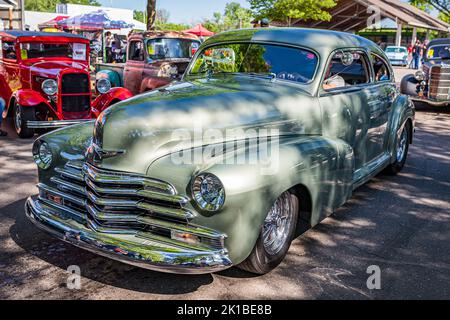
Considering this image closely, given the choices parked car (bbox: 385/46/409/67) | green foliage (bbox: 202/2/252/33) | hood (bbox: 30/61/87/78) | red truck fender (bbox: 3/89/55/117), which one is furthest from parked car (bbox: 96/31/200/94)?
green foliage (bbox: 202/2/252/33)

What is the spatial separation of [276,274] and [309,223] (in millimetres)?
488

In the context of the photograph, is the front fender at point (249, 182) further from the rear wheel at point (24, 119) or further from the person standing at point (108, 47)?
the person standing at point (108, 47)

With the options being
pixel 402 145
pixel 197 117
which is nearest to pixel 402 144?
pixel 402 145

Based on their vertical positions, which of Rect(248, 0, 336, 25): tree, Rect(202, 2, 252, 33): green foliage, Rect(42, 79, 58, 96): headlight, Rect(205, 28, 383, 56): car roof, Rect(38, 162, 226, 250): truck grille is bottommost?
Rect(38, 162, 226, 250): truck grille

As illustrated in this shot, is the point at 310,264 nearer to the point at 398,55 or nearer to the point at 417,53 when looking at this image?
the point at 417,53

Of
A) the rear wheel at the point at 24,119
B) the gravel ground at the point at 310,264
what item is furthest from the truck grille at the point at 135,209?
the rear wheel at the point at 24,119

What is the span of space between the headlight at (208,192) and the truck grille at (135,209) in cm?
9

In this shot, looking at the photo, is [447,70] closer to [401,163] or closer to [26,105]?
[401,163]

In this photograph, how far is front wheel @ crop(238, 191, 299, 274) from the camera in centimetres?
312

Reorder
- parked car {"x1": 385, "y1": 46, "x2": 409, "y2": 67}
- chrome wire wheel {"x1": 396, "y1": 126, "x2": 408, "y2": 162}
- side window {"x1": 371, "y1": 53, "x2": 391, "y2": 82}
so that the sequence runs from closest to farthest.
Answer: side window {"x1": 371, "y1": 53, "x2": 391, "y2": 82} → chrome wire wheel {"x1": 396, "y1": 126, "x2": 408, "y2": 162} → parked car {"x1": 385, "y1": 46, "x2": 409, "y2": 67}

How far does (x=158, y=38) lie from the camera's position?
33.1 feet

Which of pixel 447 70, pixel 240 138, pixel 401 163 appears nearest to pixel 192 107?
pixel 240 138

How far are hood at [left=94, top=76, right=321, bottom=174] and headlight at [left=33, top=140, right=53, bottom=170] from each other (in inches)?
22.8

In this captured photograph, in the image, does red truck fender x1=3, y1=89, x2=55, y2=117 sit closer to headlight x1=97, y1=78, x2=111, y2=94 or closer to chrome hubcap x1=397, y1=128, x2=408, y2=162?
headlight x1=97, y1=78, x2=111, y2=94
